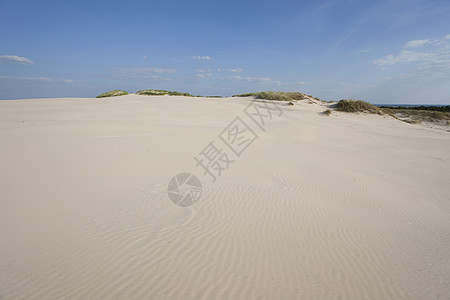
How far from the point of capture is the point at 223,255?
82.0 inches

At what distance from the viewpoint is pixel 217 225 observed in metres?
2.58

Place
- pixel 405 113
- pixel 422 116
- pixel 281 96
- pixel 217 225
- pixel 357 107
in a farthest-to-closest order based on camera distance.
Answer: pixel 405 113 → pixel 281 96 → pixel 422 116 → pixel 357 107 → pixel 217 225

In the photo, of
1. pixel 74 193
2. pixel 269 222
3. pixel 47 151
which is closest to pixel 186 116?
pixel 47 151

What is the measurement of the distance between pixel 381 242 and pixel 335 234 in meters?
0.52

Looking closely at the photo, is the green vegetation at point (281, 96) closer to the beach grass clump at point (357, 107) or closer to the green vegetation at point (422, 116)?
the beach grass clump at point (357, 107)

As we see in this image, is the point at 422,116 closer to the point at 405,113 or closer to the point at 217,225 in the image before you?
the point at 405,113

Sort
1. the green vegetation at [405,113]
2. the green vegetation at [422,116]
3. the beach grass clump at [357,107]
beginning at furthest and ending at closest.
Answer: the green vegetation at [422,116], the green vegetation at [405,113], the beach grass clump at [357,107]

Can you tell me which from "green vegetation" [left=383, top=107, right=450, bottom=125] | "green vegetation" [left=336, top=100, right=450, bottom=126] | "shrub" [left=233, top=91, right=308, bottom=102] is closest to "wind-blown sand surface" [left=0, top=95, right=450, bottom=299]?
"green vegetation" [left=336, top=100, right=450, bottom=126]

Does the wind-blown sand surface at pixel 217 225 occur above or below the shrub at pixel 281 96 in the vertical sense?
below

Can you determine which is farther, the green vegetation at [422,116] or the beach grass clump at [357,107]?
the green vegetation at [422,116]

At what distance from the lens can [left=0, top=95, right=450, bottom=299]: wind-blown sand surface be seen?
1732 millimetres

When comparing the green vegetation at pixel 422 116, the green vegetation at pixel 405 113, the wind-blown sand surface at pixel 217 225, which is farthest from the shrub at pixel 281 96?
the wind-blown sand surface at pixel 217 225

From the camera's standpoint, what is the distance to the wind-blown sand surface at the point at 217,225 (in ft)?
5.68

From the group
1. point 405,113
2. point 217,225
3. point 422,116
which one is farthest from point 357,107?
point 217,225
